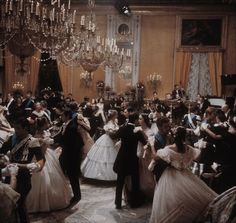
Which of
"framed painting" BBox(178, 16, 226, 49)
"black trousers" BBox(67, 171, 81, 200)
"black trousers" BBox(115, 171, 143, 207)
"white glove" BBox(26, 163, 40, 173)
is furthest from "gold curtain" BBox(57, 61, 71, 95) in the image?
"white glove" BBox(26, 163, 40, 173)

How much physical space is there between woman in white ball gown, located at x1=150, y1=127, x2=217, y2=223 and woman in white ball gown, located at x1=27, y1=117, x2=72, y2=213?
5.16 ft

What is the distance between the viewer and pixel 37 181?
17.5ft

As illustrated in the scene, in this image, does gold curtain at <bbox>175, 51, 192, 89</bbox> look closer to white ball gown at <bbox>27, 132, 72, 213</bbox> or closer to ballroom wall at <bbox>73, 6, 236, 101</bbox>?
ballroom wall at <bbox>73, 6, 236, 101</bbox>

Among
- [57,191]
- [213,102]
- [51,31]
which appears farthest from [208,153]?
[213,102]

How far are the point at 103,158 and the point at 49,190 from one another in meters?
1.81

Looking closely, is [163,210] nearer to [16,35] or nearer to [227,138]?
[227,138]

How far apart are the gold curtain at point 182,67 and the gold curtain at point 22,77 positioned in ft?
20.9

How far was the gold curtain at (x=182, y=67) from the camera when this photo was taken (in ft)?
55.2

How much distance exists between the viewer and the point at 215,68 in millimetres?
16672

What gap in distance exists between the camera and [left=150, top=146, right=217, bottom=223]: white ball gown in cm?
458

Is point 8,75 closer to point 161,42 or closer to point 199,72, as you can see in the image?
point 161,42

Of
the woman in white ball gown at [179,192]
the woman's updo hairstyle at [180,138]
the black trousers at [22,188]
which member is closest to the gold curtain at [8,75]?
the woman in white ball gown at [179,192]

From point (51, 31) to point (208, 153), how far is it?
3375 mm

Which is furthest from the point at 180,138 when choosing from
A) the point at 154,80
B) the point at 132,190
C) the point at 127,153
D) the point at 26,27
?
the point at 154,80
